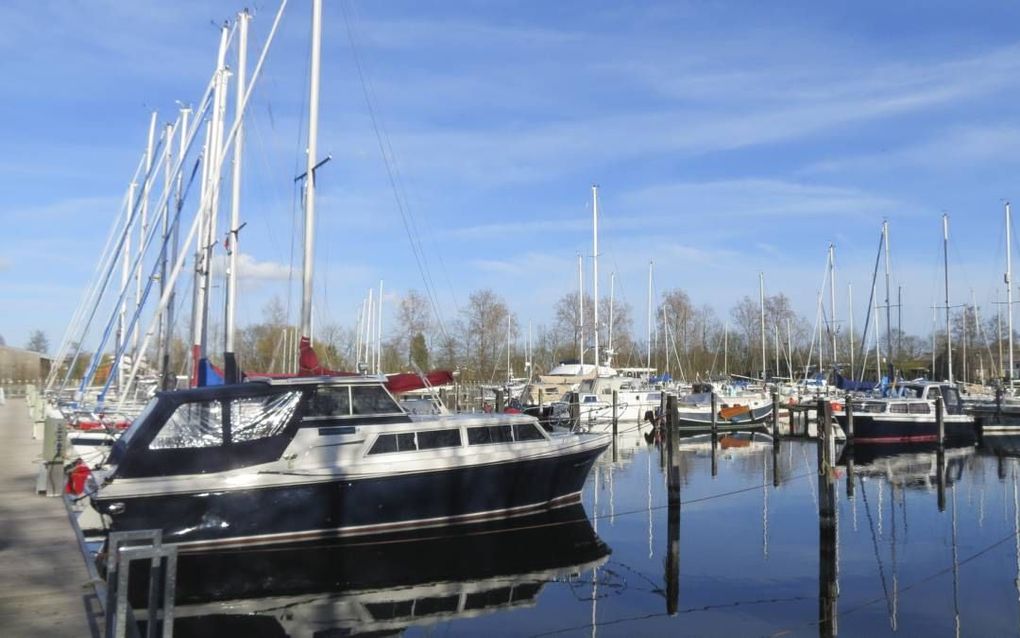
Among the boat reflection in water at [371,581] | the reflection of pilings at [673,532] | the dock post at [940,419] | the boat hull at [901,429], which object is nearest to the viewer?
the boat reflection in water at [371,581]

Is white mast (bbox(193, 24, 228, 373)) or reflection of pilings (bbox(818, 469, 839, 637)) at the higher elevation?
white mast (bbox(193, 24, 228, 373))

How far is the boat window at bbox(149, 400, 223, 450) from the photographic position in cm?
1600

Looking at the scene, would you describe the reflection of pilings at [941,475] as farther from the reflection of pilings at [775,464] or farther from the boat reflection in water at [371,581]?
the boat reflection in water at [371,581]

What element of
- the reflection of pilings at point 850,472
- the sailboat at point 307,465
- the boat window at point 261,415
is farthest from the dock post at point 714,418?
the boat window at point 261,415

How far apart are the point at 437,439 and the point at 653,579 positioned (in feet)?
16.7

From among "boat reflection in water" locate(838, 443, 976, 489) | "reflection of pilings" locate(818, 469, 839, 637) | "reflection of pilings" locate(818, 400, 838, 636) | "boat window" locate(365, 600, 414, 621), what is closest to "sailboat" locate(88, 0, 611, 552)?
"boat window" locate(365, 600, 414, 621)

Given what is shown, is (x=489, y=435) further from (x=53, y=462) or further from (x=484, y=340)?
(x=484, y=340)

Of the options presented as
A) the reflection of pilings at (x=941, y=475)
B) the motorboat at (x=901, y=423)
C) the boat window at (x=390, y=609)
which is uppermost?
the motorboat at (x=901, y=423)

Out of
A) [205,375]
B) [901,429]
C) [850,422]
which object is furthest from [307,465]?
[901,429]

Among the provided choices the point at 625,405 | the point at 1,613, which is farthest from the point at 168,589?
the point at 625,405

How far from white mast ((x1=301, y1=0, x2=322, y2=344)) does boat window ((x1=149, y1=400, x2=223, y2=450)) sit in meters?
3.51

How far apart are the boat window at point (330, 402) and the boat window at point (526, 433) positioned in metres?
3.79

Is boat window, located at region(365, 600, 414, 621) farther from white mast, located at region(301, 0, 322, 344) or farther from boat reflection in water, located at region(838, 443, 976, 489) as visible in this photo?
boat reflection in water, located at region(838, 443, 976, 489)

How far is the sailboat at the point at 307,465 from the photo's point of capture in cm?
1584
